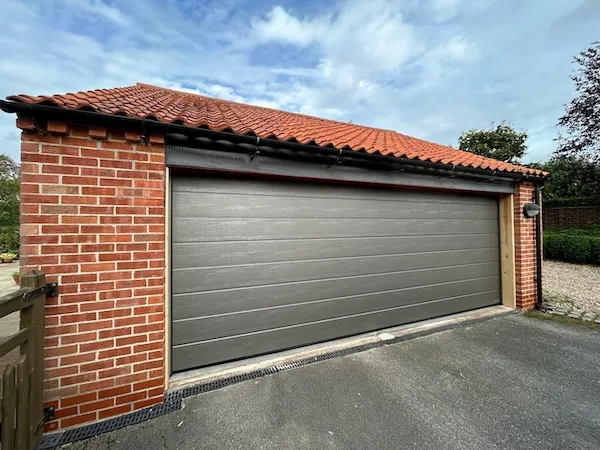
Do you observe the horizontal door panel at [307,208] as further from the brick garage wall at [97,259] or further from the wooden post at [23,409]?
the wooden post at [23,409]

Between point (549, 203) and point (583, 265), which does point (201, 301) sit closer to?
point (583, 265)

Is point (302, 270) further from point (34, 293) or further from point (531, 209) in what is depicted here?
point (531, 209)

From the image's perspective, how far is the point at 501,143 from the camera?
16281 millimetres

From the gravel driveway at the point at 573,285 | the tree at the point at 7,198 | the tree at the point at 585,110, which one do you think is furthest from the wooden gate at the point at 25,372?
the tree at the point at 7,198

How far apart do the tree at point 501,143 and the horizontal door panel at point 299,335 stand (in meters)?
16.9

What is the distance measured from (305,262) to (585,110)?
54.1ft

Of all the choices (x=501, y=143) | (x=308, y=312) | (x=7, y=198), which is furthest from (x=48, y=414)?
(x=501, y=143)

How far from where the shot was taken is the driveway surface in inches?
70.1

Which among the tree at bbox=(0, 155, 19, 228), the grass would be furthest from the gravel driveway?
the tree at bbox=(0, 155, 19, 228)

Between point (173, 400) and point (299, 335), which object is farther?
point (299, 335)

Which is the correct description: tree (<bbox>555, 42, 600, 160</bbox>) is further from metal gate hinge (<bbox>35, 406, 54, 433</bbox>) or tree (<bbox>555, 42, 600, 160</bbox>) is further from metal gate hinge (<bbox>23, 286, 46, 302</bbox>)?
metal gate hinge (<bbox>35, 406, 54, 433</bbox>)

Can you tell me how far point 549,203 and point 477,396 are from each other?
1613 centimetres

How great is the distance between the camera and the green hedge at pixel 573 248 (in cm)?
830

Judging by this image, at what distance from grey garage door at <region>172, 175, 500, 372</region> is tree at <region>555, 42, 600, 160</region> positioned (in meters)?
12.8
